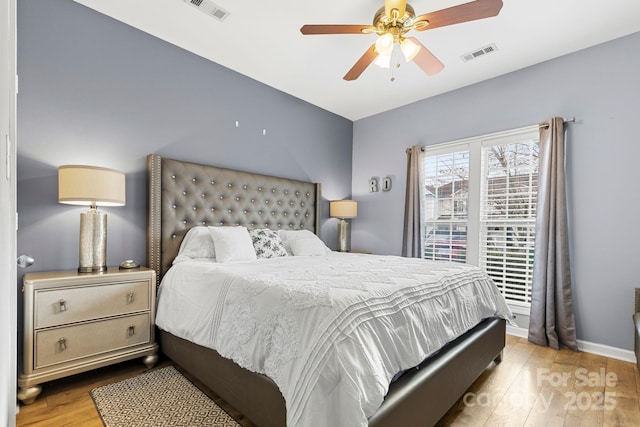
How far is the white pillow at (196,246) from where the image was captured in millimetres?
2725

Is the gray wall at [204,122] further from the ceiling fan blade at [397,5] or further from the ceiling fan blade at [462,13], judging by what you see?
the ceiling fan blade at [397,5]

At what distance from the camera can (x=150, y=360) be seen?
235 centimetres

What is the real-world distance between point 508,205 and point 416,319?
94.6 inches

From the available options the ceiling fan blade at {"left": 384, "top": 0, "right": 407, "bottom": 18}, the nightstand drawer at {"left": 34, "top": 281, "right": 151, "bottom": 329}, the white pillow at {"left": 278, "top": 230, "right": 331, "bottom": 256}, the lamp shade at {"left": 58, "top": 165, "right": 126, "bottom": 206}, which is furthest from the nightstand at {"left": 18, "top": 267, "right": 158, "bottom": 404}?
the ceiling fan blade at {"left": 384, "top": 0, "right": 407, "bottom": 18}

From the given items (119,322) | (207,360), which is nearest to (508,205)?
(207,360)

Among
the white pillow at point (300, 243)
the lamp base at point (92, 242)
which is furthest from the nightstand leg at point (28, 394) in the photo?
the white pillow at point (300, 243)

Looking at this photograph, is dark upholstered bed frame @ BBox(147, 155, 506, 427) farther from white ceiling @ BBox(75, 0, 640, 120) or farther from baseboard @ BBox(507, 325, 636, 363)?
white ceiling @ BBox(75, 0, 640, 120)

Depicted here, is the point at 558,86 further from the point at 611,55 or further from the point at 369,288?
the point at 369,288

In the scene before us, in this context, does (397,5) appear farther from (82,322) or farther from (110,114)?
(82,322)

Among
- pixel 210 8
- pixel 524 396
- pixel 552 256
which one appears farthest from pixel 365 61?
pixel 524 396

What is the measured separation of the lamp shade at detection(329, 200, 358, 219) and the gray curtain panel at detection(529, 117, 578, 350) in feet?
7.00

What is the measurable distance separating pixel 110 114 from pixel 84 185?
2.57 feet

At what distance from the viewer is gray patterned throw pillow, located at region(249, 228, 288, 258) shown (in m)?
3.02

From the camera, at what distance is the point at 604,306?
279cm
